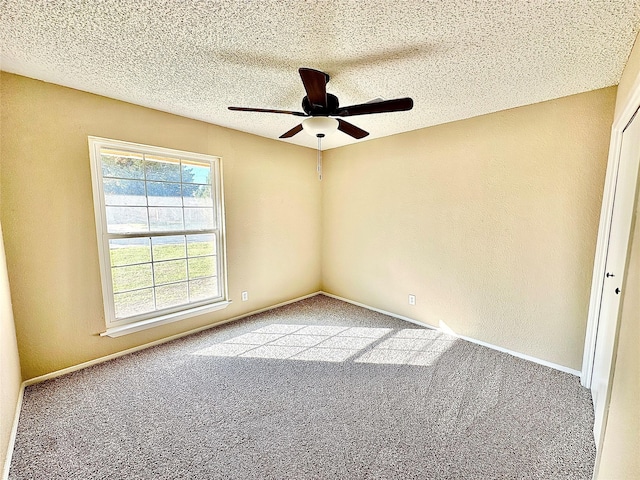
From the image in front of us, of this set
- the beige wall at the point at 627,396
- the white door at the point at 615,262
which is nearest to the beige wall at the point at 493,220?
the white door at the point at 615,262

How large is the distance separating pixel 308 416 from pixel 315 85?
207 centimetres

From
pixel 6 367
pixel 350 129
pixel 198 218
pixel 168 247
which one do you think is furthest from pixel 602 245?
pixel 6 367

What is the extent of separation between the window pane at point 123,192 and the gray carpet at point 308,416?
1446 millimetres

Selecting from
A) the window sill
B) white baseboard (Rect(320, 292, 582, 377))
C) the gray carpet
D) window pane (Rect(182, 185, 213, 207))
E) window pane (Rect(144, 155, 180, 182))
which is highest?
window pane (Rect(144, 155, 180, 182))

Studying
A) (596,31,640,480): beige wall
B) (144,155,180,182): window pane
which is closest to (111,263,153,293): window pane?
(144,155,180,182): window pane

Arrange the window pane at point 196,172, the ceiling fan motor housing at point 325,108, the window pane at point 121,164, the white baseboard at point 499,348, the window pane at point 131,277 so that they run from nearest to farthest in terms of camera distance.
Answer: the ceiling fan motor housing at point 325,108, the white baseboard at point 499,348, the window pane at point 121,164, the window pane at point 131,277, the window pane at point 196,172

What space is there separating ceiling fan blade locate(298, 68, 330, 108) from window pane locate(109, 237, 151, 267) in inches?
83.8

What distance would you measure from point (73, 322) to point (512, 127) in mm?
4196

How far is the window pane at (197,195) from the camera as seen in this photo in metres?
2.95

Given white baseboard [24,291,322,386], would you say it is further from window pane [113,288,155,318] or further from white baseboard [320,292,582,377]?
white baseboard [320,292,582,377]

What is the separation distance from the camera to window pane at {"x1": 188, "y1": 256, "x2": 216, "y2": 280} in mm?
3062

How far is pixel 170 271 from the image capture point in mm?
2885

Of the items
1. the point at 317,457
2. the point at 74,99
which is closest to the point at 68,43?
the point at 74,99

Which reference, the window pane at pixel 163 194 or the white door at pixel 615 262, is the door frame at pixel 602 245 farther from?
the window pane at pixel 163 194
